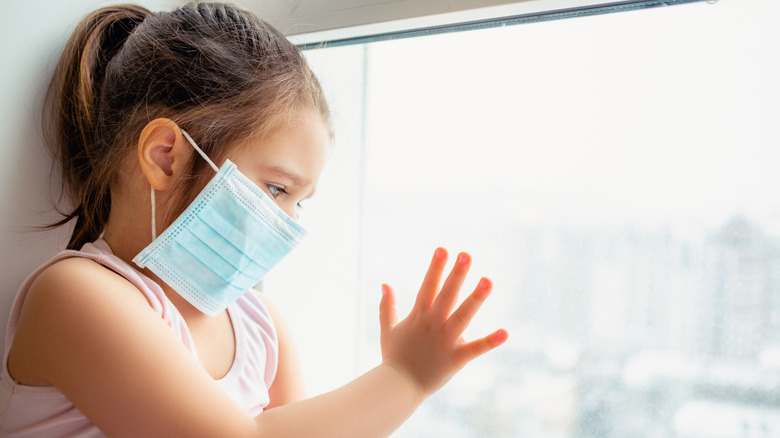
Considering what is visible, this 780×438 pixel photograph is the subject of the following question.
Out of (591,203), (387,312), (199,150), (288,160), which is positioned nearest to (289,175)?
(288,160)

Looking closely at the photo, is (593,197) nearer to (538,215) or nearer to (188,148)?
(538,215)

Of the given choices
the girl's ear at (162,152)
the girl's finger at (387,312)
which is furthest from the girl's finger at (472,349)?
the girl's ear at (162,152)

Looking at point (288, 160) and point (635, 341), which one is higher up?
point (288, 160)

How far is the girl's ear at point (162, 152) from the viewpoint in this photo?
0.87 metres

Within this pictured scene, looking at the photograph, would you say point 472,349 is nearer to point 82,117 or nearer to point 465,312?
point 465,312

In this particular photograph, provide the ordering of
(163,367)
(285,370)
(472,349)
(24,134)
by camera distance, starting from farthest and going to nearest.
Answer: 1. (285,370)
2. (24,134)
3. (472,349)
4. (163,367)

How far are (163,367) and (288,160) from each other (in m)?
0.32

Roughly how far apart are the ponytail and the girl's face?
0.24 m

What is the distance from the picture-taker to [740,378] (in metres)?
0.86

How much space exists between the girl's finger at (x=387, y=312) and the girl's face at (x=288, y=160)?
0.18 m

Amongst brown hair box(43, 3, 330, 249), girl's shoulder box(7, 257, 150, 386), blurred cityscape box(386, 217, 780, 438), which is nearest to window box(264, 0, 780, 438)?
blurred cityscape box(386, 217, 780, 438)

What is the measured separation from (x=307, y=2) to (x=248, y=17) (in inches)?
6.0

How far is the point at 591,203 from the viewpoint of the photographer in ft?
3.23

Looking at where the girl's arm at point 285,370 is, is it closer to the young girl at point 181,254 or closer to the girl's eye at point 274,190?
the young girl at point 181,254
